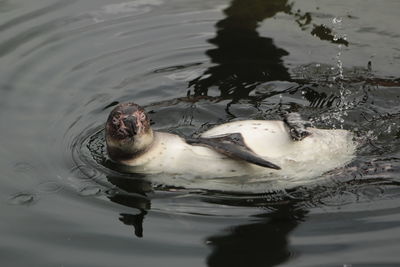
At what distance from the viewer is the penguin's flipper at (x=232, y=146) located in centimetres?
588

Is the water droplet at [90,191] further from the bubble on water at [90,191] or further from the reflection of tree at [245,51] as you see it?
the reflection of tree at [245,51]

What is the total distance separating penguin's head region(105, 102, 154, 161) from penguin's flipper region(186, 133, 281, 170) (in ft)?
1.27

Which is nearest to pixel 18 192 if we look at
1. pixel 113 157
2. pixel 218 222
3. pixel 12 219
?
pixel 12 219

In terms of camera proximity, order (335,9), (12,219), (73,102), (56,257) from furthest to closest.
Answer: (335,9) < (73,102) < (12,219) < (56,257)

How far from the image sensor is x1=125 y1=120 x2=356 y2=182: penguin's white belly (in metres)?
6.15

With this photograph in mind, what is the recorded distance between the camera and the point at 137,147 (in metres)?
6.29

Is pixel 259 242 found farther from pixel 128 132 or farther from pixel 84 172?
pixel 84 172

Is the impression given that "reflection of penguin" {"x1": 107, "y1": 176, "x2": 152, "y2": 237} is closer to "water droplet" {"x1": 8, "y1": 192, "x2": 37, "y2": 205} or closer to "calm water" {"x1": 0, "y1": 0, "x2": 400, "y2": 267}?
"calm water" {"x1": 0, "y1": 0, "x2": 400, "y2": 267}

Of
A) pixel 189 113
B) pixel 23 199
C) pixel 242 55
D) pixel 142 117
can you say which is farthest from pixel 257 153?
pixel 242 55

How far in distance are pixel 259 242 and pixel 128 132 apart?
1.46 metres

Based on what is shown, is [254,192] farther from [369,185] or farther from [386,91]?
[386,91]

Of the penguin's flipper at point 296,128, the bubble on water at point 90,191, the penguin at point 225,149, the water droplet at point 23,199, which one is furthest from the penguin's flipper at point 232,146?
the water droplet at point 23,199

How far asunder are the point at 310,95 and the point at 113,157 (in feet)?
8.14

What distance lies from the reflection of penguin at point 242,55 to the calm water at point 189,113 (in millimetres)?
27
